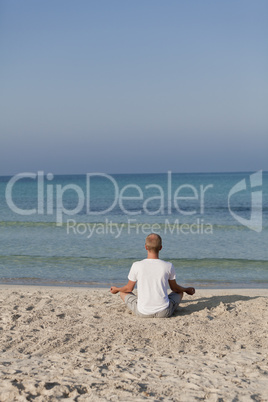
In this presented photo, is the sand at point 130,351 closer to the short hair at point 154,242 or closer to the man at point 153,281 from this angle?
the man at point 153,281

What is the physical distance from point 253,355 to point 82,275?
19.5 feet

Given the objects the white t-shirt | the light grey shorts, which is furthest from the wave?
the white t-shirt

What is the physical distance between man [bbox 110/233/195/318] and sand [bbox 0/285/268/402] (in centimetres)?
13

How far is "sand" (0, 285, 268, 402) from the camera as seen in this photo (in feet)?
11.7

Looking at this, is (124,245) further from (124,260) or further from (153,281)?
(153,281)

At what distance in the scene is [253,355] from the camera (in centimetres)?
443

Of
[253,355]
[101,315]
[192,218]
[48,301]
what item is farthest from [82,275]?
[192,218]

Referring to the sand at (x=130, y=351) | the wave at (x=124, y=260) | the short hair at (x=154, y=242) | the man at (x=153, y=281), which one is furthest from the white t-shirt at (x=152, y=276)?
the wave at (x=124, y=260)

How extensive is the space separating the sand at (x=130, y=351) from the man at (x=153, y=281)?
133 millimetres

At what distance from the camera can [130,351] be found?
14.7ft

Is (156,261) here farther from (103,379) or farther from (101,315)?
(103,379)

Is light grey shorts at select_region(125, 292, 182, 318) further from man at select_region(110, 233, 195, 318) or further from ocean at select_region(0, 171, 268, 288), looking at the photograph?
ocean at select_region(0, 171, 268, 288)

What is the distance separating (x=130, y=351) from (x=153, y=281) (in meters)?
1.08

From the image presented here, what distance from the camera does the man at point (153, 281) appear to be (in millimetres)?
5375
